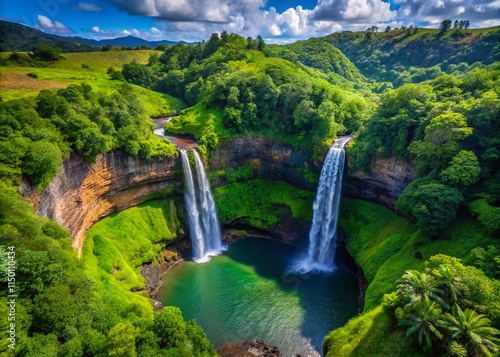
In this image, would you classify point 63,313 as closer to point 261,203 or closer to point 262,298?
point 262,298

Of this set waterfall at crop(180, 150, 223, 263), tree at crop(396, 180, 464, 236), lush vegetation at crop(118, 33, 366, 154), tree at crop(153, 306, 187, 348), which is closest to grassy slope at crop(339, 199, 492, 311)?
tree at crop(396, 180, 464, 236)

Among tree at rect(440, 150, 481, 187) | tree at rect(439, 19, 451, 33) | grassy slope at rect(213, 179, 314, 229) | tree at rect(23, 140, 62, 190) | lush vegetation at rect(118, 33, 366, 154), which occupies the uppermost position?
tree at rect(439, 19, 451, 33)

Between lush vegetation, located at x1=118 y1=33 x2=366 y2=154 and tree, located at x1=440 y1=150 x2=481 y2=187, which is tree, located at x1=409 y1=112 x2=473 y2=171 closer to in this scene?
tree, located at x1=440 y1=150 x2=481 y2=187

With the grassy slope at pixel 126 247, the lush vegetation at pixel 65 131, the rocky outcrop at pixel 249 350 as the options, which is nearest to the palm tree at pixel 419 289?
the rocky outcrop at pixel 249 350

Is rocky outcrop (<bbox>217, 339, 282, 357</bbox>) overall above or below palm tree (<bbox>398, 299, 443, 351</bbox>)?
below

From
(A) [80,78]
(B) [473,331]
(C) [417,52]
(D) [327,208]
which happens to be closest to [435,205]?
(B) [473,331]

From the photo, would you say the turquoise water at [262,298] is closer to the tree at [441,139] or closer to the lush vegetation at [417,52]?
the tree at [441,139]
